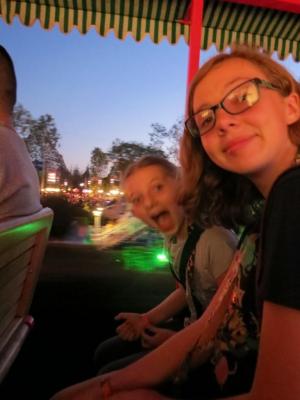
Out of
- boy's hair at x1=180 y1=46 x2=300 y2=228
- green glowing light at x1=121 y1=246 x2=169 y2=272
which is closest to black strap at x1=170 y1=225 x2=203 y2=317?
boy's hair at x1=180 y1=46 x2=300 y2=228

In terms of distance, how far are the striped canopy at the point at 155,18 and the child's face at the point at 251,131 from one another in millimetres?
2679

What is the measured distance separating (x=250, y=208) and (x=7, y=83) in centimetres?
130

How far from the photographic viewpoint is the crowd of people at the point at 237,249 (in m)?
0.63

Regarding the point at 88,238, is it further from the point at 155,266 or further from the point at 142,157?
the point at 142,157

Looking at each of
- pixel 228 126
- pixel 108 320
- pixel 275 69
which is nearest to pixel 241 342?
pixel 228 126

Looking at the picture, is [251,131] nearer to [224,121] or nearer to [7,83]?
[224,121]

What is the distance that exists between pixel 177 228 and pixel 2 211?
682mm

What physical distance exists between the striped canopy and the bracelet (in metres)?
3.10

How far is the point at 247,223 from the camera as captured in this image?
3.70 ft

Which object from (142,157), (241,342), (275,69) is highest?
(275,69)

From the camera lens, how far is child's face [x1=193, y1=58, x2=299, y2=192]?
34.0 inches

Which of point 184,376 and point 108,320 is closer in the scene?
point 184,376

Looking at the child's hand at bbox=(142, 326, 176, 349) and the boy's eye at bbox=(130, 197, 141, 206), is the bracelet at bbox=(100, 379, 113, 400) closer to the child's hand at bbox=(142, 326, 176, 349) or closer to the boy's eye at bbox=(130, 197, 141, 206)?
the child's hand at bbox=(142, 326, 176, 349)

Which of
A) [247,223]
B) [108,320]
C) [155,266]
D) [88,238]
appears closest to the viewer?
[247,223]
